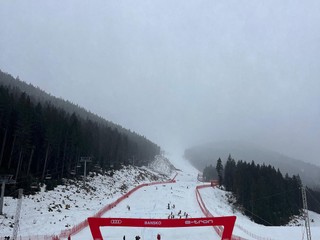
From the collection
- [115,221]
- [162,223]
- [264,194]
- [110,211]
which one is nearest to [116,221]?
[115,221]

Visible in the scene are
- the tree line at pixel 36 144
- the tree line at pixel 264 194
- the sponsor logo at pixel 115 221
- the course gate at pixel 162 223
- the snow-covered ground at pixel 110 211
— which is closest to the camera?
the course gate at pixel 162 223

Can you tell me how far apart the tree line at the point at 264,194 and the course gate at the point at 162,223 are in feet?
225

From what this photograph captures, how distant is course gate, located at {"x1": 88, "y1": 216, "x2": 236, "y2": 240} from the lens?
1079 inches

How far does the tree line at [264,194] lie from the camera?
96312mm

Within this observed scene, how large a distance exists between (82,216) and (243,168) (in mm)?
83479

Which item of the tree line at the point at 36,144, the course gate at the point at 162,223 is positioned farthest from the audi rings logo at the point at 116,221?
the tree line at the point at 36,144

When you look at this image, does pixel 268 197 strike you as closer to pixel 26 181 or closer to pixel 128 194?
pixel 128 194

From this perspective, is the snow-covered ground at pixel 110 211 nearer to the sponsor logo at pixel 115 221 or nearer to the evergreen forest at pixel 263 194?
the sponsor logo at pixel 115 221

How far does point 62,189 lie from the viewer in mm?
63219

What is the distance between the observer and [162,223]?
91.6 ft

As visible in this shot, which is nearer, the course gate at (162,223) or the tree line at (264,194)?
the course gate at (162,223)

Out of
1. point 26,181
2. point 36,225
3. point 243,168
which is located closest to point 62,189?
point 26,181

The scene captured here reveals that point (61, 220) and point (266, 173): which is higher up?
point (266, 173)

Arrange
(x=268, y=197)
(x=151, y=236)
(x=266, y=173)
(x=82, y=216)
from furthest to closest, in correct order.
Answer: (x=266, y=173) < (x=268, y=197) < (x=82, y=216) < (x=151, y=236)
